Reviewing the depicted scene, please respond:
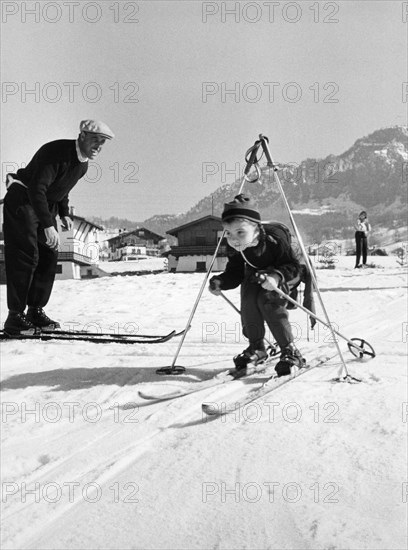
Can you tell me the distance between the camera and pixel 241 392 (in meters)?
3.89

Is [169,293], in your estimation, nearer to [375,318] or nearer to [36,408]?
[375,318]

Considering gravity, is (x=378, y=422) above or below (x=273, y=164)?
below

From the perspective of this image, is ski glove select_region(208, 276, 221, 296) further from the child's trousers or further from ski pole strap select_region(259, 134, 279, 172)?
ski pole strap select_region(259, 134, 279, 172)

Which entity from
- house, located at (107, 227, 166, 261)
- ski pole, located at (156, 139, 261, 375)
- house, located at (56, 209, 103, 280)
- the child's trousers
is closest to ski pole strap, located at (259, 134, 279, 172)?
ski pole, located at (156, 139, 261, 375)

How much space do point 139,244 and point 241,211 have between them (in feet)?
340

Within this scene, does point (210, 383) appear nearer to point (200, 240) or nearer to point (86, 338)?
point (86, 338)

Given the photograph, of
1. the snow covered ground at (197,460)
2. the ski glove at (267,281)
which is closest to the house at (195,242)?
the snow covered ground at (197,460)

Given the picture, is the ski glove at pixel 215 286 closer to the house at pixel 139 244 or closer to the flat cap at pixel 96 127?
the flat cap at pixel 96 127

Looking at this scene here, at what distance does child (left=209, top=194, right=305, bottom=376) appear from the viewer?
4.11 metres

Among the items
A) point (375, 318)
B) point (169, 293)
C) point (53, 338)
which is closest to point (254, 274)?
point (53, 338)

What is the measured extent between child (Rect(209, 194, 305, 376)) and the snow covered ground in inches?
15.1

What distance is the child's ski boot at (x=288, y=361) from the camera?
4.15 metres

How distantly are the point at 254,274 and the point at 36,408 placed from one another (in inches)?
79.0

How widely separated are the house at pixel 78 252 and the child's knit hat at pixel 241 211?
34.5 meters
